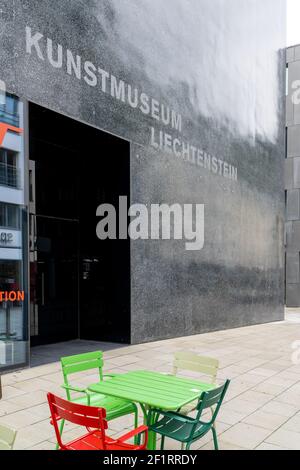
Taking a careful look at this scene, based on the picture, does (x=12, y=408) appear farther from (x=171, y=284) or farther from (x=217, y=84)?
(x=217, y=84)

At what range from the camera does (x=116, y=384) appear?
3816mm

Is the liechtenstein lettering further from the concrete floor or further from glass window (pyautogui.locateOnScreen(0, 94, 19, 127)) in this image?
the concrete floor

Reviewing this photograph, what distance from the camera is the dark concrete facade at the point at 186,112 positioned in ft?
26.2

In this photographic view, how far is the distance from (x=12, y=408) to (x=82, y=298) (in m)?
5.43

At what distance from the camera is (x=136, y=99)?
32.9 ft

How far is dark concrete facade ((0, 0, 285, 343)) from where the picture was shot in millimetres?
8000

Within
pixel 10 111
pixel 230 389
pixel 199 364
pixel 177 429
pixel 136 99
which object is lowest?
pixel 230 389

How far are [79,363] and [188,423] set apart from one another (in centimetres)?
133

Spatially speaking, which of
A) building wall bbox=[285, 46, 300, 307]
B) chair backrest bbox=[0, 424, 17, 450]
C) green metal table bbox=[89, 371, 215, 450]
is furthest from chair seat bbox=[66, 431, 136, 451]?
building wall bbox=[285, 46, 300, 307]

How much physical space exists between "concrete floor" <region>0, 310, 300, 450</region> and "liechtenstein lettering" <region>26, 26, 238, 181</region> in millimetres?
4869

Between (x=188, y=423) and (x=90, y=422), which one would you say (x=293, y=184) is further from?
(x=90, y=422)

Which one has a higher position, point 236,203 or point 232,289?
point 236,203

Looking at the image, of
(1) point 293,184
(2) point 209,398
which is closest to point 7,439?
(2) point 209,398
